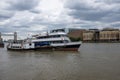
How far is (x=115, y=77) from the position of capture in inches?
944

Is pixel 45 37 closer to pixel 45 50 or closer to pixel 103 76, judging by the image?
pixel 45 50

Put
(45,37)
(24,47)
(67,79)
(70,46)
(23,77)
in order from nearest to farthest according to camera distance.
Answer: (67,79), (23,77), (70,46), (45,37), (24,47)

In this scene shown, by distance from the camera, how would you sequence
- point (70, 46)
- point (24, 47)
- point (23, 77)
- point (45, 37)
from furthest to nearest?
point (24, 47) → point (45, 37) → point (70, 46) → point (23, 77)

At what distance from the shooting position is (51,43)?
67.7 metres

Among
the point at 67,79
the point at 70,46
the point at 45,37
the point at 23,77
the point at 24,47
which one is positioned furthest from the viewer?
the point at 24,47

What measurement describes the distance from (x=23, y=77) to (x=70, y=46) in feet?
134

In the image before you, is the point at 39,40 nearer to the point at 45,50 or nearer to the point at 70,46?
the point at 45,50

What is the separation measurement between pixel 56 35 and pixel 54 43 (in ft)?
7.13

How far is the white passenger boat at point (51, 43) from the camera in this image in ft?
214

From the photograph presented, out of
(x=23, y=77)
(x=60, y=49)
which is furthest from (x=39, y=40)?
(x=23, y=77)

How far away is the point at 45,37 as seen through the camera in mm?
69562

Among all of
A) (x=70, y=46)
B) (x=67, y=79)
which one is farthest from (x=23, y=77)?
(x=70, y=46)

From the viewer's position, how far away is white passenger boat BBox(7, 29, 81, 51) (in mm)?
65250

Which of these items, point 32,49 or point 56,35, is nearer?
point 56,35
